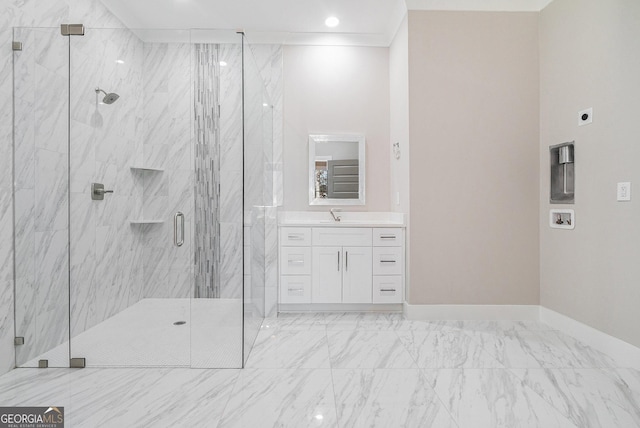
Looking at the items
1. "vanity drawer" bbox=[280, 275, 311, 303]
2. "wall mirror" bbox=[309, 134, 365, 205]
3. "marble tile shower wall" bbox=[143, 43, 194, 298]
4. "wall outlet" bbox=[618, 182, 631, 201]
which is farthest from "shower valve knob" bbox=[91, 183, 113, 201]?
"wall outlet" bbox=[618, 182, 631, 201]

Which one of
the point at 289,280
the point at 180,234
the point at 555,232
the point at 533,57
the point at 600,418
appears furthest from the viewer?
the point at 289,280

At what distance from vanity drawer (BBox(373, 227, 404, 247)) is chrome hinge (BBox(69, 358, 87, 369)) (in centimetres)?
239

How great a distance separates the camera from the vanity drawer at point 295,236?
3498 mm

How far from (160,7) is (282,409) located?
3463 mm

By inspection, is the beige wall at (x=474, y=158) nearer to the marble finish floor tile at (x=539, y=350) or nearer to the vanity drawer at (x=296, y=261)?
the marble finish floor tile at (x=539, y=350)

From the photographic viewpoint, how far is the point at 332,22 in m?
3.65

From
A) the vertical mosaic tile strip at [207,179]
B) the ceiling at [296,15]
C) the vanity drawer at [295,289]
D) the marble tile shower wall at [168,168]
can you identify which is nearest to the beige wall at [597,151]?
the ceiling at [296,15]

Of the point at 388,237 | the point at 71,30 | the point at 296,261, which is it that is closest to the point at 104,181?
the point at 71,30

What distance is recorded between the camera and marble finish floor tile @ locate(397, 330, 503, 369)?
7.65ft

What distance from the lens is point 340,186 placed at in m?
4.05

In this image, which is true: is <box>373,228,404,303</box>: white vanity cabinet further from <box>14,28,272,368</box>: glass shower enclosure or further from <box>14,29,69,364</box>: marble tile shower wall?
<box>14,29,69,364</box>: marble tile shower wall

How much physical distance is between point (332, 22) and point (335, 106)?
82cm

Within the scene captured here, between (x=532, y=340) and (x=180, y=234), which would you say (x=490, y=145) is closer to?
(x=532, y=340)

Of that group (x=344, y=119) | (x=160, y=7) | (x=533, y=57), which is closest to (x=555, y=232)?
(x=533, y=57)
